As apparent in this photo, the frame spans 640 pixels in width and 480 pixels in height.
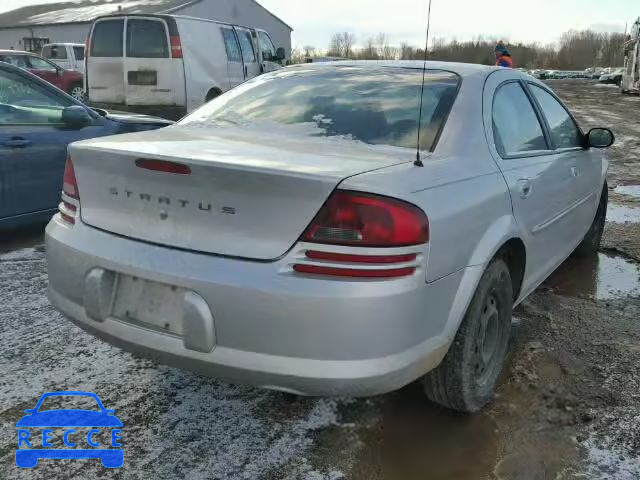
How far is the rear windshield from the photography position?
2.71 m

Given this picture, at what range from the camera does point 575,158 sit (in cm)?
381

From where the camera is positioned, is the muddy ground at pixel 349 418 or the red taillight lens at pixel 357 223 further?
the muddy ground at pixel 349 418

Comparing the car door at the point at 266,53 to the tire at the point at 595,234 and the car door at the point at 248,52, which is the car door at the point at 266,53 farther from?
the tire at the point at 595,234

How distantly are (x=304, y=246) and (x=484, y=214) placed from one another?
861mm

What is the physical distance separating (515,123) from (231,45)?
9593 millimetres

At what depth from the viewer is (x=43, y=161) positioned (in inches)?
189

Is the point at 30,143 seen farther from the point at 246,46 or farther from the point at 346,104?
the point at 246,46

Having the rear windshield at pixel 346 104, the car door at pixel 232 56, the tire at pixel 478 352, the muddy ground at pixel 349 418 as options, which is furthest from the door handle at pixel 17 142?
the car door at pixel 232 56

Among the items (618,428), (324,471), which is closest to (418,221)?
(324,471)

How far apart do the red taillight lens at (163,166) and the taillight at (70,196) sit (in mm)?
471

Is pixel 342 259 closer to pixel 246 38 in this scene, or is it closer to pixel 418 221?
pixel 418 221

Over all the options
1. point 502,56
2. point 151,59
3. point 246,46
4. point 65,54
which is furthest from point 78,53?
point 502,56

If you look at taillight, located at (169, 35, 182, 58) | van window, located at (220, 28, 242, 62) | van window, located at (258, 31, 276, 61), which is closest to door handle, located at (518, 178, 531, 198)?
taillight, located at (169, 35, 182, 58)

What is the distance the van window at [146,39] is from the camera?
10344 millimetres
